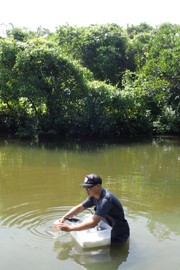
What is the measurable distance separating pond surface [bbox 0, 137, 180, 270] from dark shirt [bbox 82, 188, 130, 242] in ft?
0.67

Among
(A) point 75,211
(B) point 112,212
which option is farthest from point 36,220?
(B) point 112,212

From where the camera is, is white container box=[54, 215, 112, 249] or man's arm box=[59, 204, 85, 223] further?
man's arm box=[59, 204, 85, 223]

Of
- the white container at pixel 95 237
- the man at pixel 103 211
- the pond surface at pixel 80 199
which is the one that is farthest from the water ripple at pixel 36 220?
the man at pixel 103 211

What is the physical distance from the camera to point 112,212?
551 centimetres

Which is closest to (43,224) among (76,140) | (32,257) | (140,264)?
(32,257)

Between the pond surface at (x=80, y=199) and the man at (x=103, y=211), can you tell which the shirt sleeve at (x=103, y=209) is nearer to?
the man at (x=103, y=211)

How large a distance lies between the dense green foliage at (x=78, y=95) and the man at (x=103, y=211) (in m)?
11.1

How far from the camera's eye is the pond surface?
542 centimetres

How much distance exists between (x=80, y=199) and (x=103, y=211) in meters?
2.99

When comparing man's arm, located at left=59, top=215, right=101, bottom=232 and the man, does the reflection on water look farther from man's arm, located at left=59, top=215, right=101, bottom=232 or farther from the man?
man's arm, located at left=59, top=215, right=101, bottom=232

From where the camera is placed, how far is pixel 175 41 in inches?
671

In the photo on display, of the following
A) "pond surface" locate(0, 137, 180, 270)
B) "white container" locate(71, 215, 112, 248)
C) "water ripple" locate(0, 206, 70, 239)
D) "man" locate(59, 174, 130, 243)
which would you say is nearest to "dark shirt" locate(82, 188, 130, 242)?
"man" locate(59, 174, 130, 243)

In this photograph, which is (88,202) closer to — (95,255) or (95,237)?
(95,237)

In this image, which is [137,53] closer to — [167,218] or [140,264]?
[167,218]
